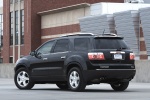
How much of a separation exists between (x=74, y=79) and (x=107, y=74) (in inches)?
41.2

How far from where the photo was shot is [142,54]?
1885 inches

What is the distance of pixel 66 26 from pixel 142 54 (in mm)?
12747

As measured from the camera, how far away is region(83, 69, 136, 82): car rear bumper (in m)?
15.9

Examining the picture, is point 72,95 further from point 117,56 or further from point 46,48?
point 46,48

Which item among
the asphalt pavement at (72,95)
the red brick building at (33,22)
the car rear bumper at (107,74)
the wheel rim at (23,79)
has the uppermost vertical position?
the red brick building at (33,22)

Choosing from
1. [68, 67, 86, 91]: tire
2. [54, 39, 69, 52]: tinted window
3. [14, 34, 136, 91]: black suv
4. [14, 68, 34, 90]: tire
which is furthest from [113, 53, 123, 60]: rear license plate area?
[14, 68, 34, 90]: tire

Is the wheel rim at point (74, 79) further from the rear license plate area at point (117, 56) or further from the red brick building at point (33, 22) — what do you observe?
the red brick building at point (33, 22)

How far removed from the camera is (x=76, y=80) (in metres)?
16.3

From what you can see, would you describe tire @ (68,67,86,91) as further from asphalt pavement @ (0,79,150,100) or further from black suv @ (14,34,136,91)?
asphalt pavement @ (0,79,150,100)

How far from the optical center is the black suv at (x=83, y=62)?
15977 millimetres

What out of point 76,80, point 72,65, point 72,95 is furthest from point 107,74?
point 72,95

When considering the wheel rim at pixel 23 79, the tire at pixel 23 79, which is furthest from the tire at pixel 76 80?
the wheel rim at pixel 23 79

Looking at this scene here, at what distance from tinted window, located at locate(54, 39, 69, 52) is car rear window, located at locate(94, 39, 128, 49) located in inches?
45.3

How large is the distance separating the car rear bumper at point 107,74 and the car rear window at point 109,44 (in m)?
0.77
